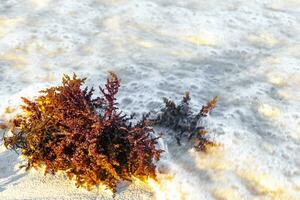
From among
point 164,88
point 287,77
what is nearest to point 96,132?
point 164,88

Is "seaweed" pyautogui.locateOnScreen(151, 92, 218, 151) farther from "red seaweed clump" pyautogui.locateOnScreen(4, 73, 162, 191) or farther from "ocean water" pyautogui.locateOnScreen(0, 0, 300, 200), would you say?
"red seaweed clump" pyautogui.locateOnScreen(4, 73, 162, 191)

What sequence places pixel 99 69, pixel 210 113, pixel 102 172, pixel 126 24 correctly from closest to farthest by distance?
pixel 102 172, pixel 210 113, pixel 99 69, pixel 126 24

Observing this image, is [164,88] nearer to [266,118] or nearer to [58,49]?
[266,118]

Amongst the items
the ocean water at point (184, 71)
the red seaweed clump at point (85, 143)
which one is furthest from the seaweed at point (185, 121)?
the red seaweed clump at point (85, 143)

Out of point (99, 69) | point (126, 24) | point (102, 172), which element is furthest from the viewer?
point (126, 24)

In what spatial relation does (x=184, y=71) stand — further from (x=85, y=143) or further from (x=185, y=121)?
(x=85, y=143)

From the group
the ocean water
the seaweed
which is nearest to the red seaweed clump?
the ocean water

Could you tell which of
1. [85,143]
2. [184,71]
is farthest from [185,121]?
[184,71]
